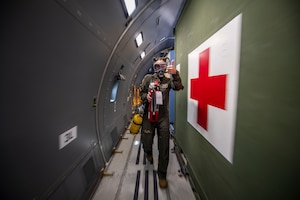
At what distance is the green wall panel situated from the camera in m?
0.49

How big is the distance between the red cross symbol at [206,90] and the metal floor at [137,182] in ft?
3.08

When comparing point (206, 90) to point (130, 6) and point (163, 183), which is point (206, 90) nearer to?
point (163, 183)

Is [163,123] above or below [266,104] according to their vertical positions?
below

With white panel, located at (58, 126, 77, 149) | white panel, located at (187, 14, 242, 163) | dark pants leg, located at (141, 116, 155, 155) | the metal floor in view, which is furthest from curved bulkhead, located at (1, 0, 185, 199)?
white panel, located at (187, 14, 242, 163)

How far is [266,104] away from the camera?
617 mm

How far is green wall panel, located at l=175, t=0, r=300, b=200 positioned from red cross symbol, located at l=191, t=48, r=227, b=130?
0.20 meters

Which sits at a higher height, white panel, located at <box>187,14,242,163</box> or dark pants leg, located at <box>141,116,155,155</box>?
white panel, located at <box>187,14,242,163</box>

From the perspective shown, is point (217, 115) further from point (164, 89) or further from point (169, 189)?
point (169, 189)

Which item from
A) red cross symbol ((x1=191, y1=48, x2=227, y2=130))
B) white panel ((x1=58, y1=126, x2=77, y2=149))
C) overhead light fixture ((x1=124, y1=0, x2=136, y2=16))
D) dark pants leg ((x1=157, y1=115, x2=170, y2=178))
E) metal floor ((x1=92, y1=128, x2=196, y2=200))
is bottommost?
metal floor ((x1=92, y1=128, x2=196, y2=200))

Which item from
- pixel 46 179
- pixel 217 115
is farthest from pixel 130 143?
pixel 217 115

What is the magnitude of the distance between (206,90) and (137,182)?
1.51 metres

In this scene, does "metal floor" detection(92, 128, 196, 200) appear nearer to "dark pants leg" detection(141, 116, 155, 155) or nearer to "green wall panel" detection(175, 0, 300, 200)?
"dark pants leg" detection(141, 116, 155, 155)

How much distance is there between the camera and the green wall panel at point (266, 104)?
1.62 feet

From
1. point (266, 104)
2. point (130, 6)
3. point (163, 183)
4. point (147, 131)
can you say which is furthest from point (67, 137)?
point (130, 6)
